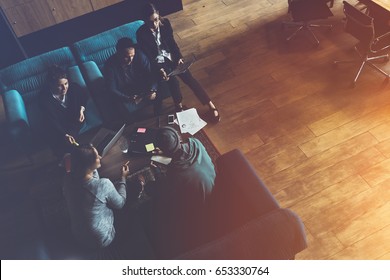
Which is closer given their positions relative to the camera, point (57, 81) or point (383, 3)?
point (57, 81)

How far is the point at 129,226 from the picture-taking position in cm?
291

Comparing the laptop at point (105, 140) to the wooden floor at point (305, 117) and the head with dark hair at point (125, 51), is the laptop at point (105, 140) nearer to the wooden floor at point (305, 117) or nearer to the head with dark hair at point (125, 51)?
the head with dark hair at point (125, 51)

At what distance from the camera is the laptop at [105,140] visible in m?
2.96

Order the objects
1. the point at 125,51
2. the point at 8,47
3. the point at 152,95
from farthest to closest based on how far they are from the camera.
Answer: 1. the point at 8,47
2. the point at 152,95
3. the point at 125,51

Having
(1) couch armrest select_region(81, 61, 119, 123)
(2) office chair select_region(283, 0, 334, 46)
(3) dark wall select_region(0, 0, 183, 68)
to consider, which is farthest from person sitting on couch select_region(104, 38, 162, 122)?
(2) office chair select_region(283, 0, 334, 46)

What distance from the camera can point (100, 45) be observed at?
4.24 m

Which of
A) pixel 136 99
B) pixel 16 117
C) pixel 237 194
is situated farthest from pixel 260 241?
pixel 16 117

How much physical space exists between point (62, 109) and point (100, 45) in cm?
97

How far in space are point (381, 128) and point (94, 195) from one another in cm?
306

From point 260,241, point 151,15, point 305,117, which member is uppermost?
point 151,15

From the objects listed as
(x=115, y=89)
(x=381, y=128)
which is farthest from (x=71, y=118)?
(x=381, y=128)

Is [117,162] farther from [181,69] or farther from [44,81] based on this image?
[44,81]

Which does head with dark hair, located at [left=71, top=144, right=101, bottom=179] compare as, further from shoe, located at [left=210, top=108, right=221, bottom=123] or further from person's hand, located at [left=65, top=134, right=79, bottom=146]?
shoe, located at [left=210, top=108, right=221, bottom=123]
